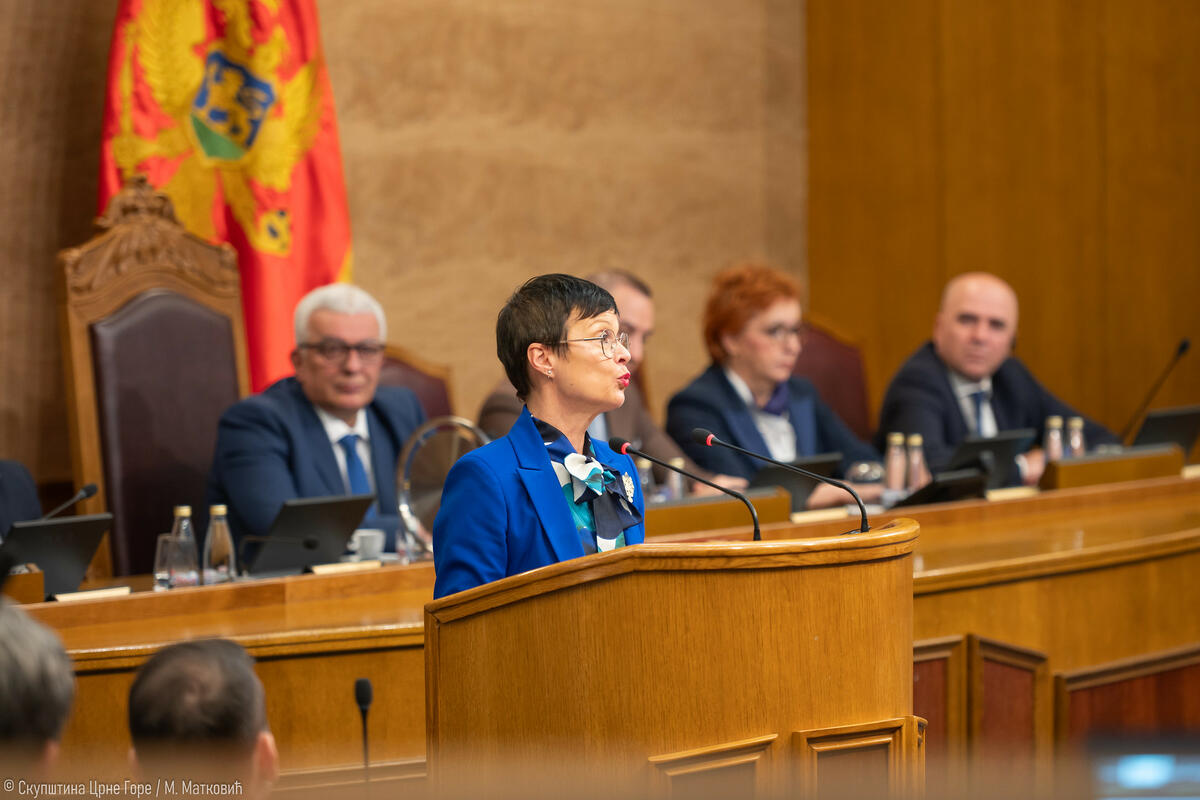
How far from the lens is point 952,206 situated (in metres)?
6.51

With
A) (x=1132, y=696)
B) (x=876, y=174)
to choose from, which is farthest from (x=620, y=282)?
(x=876, y=174)

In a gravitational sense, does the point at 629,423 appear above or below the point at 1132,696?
above

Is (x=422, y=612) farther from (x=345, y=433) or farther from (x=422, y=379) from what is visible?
(x=422, y=379)

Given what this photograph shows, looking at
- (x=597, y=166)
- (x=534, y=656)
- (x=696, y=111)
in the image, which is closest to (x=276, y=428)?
(x=534, y=656)

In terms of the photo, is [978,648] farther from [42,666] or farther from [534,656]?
[42,666]

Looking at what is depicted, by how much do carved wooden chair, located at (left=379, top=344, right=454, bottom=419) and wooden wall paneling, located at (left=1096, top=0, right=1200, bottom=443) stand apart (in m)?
3.06

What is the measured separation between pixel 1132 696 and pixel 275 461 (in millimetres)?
2244

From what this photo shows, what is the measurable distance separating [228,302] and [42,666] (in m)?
3.13

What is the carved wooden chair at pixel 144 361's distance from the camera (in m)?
3.87

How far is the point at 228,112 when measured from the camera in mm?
4641

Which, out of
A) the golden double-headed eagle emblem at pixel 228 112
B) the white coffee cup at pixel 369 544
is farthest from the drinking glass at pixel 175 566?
the golden double-headed eagle emblem at pixel 228 112

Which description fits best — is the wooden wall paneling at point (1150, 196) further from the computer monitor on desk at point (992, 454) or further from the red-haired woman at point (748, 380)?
the computer monitor on desk at point (992, 454)

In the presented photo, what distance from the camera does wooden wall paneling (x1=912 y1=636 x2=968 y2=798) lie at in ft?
9.73

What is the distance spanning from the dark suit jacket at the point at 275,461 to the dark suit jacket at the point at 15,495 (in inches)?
17.8
